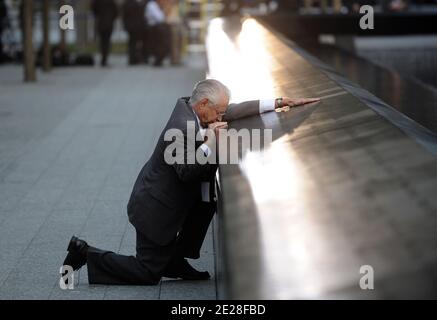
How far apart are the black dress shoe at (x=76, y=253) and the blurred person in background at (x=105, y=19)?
19044 millimetres

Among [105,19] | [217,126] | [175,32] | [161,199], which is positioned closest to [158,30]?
[175,32]

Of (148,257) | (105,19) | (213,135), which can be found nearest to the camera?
(213,135)

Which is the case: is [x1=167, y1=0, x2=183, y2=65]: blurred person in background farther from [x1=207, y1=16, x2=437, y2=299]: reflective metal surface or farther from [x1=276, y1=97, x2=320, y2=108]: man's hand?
[x1=207, y1=16, x2=437, y2=299]: reflective metal surface

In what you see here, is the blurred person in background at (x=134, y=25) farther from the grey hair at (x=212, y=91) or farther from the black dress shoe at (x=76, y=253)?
the grey hair at (x=212, y=91)

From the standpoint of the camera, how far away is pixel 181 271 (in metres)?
6.36

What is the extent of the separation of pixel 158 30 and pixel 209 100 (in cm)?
2036

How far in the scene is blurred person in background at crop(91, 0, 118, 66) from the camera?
25.3 metres

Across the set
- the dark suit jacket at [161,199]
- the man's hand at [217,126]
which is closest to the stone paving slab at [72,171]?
the dark suit jacket at [161,199]

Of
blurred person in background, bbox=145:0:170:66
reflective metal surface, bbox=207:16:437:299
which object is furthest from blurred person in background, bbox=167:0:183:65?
reflective metal surface, bbox=207:16:437:299

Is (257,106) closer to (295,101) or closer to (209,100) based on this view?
(295,101)

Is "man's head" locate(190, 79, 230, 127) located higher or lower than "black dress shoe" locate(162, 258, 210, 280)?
higher

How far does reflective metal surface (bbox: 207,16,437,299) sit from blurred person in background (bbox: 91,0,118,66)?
19785 mm

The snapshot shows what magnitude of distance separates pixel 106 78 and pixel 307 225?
18.7m
